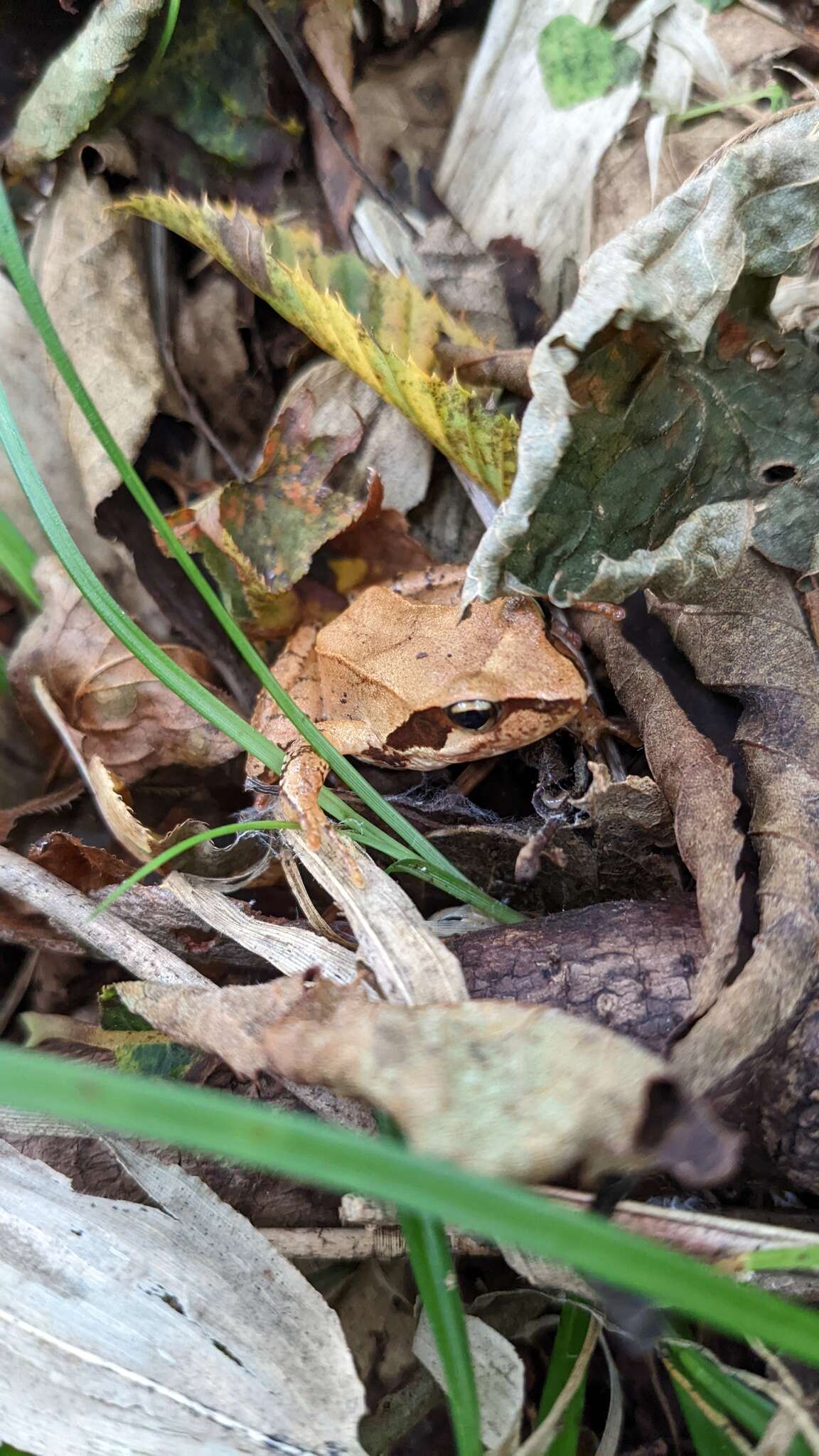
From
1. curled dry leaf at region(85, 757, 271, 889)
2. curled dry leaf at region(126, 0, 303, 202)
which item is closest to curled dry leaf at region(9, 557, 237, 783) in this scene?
curled dry leaf at region(85, 757, 271, 889)

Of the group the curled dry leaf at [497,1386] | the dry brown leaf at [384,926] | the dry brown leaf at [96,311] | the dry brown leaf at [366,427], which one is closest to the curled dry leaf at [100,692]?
the dry brown leaf at [96,311]

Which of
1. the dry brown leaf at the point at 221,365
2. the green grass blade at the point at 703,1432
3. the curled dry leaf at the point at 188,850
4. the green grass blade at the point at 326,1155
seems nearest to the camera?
the green grass blade at the point at 326,1155

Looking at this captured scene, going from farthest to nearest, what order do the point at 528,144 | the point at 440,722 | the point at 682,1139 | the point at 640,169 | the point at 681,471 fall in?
the point at 528,144, the point at 640,169, the point at 440,722, the point at 681,471, the point at 682,1139

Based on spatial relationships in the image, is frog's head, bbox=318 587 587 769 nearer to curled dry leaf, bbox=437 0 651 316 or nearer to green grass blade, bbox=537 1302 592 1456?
curled dry leaf, bbox=437 0 651 316

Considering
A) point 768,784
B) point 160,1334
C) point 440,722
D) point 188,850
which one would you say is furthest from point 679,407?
point 160,1334

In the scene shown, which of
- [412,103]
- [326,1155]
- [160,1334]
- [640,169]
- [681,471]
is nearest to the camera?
[326,1155]

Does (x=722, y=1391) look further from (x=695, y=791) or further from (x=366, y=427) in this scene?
(x=366, y=427)

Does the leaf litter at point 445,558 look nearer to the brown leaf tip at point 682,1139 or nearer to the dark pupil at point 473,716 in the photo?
the brown leaf tip at point 682,1139
